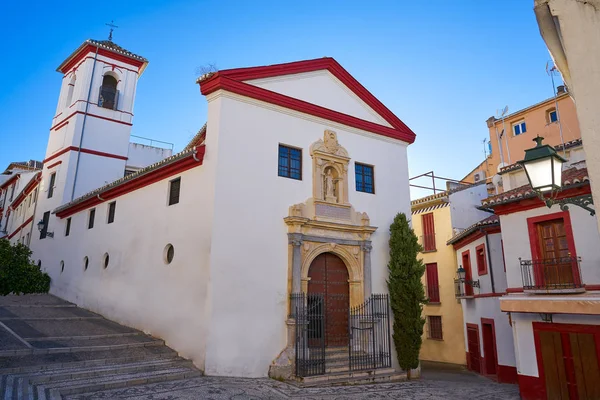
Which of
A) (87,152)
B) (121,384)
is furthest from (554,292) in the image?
(87,152)

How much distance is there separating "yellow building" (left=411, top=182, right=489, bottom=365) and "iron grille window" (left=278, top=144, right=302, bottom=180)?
944cm

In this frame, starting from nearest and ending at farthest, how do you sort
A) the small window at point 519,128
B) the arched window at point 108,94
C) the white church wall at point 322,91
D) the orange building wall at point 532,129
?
the white church wall at point 322,91
the orange building wall at point 532,129
the arched window at point 108,94
the small window at point 519,128

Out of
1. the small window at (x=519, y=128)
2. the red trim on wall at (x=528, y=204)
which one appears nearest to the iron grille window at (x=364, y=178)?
the red trim on wall at (x=528, y=204)

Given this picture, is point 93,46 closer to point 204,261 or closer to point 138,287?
point 138,287

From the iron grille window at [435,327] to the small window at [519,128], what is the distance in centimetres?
1074

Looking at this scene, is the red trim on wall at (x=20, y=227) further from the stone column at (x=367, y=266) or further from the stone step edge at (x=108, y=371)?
the stone column at (x=367, y=266)

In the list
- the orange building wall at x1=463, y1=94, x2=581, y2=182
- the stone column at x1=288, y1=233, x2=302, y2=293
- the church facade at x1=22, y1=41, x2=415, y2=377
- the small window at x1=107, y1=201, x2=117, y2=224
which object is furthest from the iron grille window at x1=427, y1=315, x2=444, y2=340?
the small window at x1=107, y1=201, x2=117, y2=224

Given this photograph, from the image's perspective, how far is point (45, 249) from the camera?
1897 centimetres

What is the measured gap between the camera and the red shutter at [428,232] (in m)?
20.2

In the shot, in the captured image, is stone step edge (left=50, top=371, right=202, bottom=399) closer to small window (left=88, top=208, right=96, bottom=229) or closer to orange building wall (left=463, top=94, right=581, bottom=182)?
small window (left=88, top=208, right=96, bottom=229)

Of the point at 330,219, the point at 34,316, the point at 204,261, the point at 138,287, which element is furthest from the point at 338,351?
the point at 34,316

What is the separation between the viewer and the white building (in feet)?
30.3

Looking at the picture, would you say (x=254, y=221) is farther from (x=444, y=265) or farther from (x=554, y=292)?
(x=444, y=265)

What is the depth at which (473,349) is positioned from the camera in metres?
16.0
